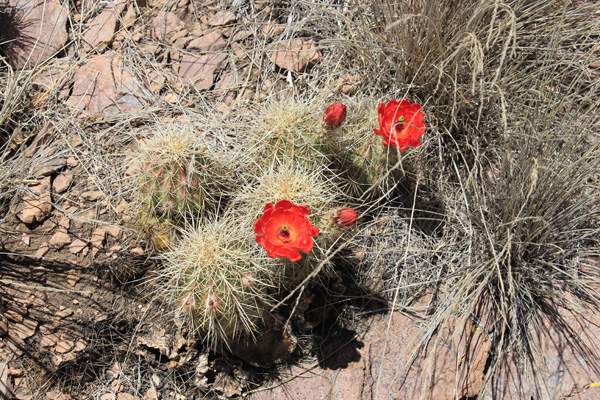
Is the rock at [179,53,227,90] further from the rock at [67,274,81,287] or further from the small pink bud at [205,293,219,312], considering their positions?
the small pink bud at [205,293,219,312]

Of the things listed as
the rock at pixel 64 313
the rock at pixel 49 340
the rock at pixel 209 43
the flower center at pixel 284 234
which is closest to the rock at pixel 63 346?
the rock at pixel 49 340

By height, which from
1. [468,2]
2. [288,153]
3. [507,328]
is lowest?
[507,328]

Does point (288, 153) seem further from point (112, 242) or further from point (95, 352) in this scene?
point (95, 352)

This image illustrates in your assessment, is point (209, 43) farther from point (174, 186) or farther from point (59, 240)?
point (59, 240)

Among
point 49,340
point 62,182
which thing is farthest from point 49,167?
point 49,340

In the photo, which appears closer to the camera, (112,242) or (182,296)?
(182,296)

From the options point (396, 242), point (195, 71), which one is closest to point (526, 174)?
point (396, 242)
